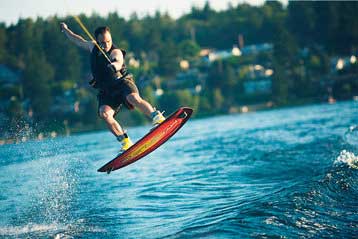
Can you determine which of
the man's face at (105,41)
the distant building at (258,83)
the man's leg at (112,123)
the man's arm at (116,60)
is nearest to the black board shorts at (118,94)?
the man's leg at (112,123)

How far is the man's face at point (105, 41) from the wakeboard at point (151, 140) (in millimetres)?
1570

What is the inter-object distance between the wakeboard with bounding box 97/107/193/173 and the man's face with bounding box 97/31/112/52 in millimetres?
1570

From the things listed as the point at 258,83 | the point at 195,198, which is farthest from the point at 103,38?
the point at 258,83

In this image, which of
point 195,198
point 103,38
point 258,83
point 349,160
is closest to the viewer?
point 103,38

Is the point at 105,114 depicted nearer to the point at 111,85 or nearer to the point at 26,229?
the point at 111,85

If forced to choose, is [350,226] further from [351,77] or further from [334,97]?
[351,77]

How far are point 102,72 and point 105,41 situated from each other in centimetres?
52

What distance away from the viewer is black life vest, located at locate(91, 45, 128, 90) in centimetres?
1002

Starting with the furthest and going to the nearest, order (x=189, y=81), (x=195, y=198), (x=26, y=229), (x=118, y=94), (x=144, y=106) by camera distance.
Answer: (x=189, y=81) → (x=195, y=198) → (x=118, y=94) → (x=144, y=106) → (x=26, y=229)

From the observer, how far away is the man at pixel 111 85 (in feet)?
33.0

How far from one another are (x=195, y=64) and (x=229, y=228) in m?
99.1

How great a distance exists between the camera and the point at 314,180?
12.1 metres

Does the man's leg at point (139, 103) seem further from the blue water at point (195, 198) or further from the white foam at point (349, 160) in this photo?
the white foam at point (349, 160)

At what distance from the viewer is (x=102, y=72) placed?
33.1ft
